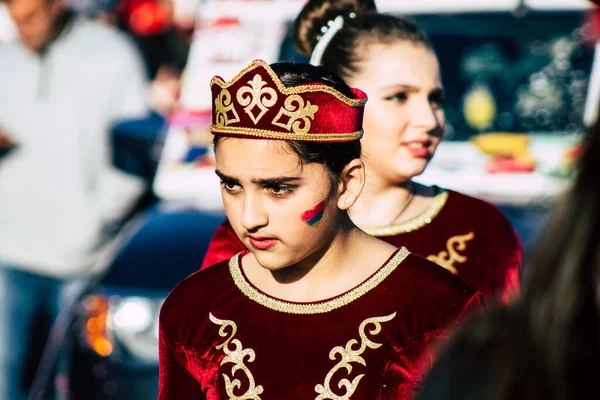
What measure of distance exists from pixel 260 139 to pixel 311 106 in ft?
0.45

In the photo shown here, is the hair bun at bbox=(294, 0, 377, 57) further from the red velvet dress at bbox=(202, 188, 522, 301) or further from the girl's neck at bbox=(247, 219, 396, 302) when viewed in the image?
the girl's neck at bbox=(247, 219, 396, 302)

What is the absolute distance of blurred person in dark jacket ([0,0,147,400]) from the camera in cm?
614

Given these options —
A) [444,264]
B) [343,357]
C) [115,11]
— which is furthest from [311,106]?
[115,11]

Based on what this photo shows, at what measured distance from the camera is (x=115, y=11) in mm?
11961

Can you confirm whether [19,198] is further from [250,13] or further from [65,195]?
[250,13]

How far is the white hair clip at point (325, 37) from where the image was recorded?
3697 millimetres

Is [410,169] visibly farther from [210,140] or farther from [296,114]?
[210,140]

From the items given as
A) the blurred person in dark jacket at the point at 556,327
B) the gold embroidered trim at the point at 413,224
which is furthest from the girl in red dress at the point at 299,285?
the blurred person in dark jacket at the point at 556,327

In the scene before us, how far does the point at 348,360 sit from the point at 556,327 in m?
1.21

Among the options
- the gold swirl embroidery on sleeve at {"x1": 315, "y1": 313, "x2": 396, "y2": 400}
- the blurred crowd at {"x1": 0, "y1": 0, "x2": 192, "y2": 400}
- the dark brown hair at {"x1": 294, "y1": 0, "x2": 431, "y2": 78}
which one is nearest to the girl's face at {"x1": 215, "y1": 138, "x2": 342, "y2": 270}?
the gold swirl embroidery on sleeve at {"x1": 315, "y1": 313, "x2": 396, "y2": 400}

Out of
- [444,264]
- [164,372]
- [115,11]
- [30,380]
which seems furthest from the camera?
[115,11]

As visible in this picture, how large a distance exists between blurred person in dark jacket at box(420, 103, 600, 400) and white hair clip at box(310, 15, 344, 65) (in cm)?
215

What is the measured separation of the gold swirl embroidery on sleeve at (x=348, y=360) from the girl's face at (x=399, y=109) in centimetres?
82

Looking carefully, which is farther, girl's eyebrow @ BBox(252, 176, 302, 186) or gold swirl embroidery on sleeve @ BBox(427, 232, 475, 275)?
gold swirl embroidery on sleeve @ BBox(427, 232, 475, 275)
